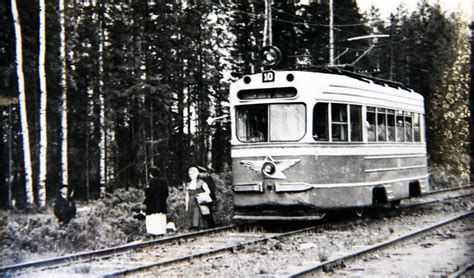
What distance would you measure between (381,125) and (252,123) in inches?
132

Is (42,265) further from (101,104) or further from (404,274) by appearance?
(101,104)

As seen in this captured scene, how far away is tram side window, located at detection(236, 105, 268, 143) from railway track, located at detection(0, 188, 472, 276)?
6.26ft

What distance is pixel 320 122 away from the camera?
12.6 metres

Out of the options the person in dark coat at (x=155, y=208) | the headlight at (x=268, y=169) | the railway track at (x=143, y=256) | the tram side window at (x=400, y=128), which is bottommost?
the railway track at (x=143, y=256)

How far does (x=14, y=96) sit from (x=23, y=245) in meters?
12.4

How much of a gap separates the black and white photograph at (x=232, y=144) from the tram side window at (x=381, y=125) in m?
Answer: 0.06

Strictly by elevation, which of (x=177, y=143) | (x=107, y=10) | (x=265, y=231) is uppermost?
(x=107, y=10)

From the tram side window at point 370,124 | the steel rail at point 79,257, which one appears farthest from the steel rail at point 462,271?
the tram side window at point 370,124

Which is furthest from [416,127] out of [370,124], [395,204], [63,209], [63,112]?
[63,112]

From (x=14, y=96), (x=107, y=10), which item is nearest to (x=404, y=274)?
(x=14, y=96)

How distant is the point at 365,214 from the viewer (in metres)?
15.5

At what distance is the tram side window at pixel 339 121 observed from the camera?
1281 centimetres

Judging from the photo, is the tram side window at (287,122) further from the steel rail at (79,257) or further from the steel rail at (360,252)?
the steel rail at (360,252)

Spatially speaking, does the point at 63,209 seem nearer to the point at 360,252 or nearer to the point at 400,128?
the point at 360,252
